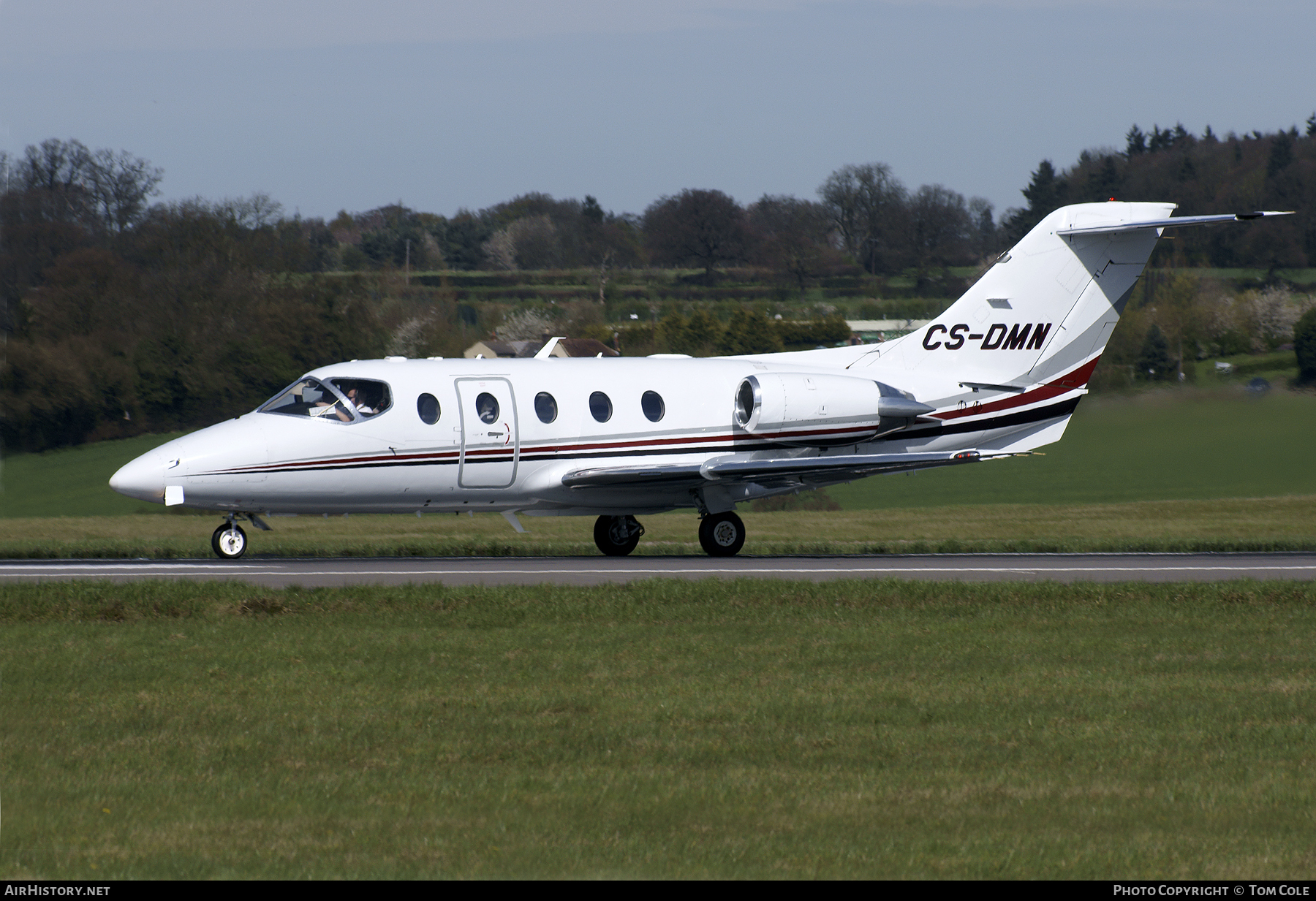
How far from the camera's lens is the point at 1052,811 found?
26.3ft

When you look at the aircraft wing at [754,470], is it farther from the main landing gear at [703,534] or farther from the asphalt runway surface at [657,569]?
the asphalt runway surface at [657,569]

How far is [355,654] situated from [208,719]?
250 cm

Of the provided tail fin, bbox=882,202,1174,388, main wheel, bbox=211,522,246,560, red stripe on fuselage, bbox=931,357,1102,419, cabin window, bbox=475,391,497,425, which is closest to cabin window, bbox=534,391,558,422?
cabin window, bbox=475,391,497,425

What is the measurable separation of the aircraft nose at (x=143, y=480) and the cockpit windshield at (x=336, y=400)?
5.85 feet

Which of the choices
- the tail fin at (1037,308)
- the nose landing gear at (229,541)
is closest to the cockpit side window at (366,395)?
the nose landing gear at (229,541)

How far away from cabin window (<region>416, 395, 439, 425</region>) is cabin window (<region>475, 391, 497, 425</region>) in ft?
2.04

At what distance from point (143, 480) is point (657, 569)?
287 inches

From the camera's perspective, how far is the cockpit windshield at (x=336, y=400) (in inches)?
828

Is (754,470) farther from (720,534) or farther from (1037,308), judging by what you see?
(1037,308)

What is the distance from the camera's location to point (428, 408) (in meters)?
21.5

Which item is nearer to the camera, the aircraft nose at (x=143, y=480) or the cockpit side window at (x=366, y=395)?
the aircraft nose at (x=143, y=480)

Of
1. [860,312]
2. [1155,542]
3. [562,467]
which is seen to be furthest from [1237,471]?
[860,312]

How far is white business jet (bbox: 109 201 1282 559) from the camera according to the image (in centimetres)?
2086

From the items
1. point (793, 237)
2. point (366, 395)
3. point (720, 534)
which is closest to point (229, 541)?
point (366, 395)
